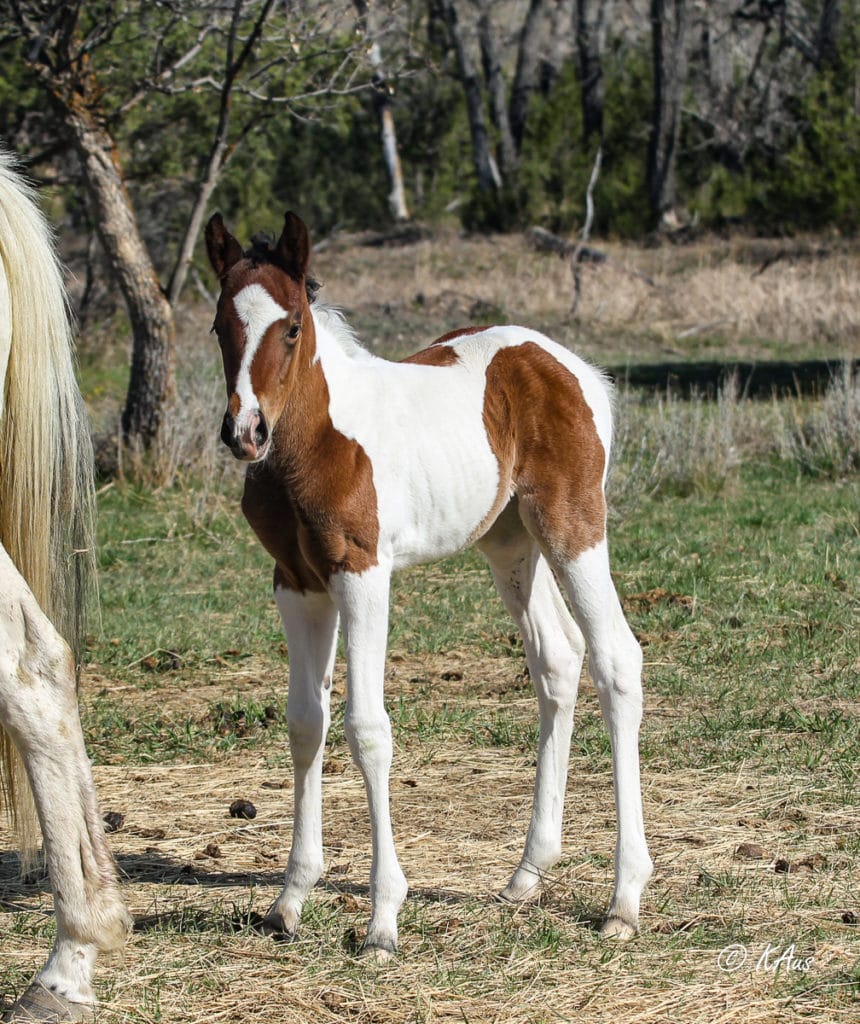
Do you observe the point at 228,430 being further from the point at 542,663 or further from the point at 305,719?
the point at 542,663

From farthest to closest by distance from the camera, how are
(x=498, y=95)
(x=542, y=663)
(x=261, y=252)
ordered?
(x=498, y=95)
(x=542, y=663)
(x=261, y=252)

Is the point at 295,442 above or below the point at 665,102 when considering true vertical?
below

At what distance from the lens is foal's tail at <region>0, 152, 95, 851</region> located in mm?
3600

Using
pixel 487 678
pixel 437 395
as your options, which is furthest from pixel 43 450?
pixel 487 678

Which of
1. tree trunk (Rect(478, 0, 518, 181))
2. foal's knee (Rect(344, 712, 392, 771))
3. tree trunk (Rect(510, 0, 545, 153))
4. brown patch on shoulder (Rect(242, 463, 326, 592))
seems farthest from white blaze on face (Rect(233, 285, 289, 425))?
tree trunk (Rect(510, 0, 545, 153))

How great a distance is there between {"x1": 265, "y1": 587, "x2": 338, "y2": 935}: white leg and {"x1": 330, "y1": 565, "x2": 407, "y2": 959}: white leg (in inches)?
8.8

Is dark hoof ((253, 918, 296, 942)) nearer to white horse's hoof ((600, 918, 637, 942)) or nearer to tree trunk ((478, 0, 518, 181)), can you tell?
white horse's hoof ((600, 918, 637, 942))

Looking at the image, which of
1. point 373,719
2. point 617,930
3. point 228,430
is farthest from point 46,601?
point 617,930

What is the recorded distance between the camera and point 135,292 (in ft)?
34.8

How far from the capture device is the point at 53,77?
10094 mm

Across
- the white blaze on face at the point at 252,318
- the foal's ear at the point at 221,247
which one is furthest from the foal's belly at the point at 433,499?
the foal's ear at the point at 221,247

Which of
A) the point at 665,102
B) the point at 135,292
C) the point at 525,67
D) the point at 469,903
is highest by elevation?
the point at 525,67

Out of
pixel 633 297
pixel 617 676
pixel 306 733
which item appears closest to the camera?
pixel 306 733

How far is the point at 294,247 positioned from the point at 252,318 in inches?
8.9
